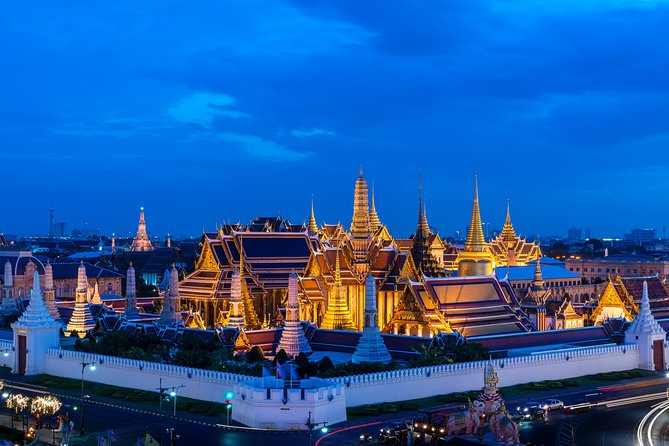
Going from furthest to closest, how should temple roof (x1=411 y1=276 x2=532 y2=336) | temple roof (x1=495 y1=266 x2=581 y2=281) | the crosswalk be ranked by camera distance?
temple roof (x1=495 y1=266 x2=581 y2=281), temple roof (x1=411 y1=276 x2=532 y2=336), the crosswalk

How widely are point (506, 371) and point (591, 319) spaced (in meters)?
20.6

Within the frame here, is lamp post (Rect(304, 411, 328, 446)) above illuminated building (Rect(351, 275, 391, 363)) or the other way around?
the other way around

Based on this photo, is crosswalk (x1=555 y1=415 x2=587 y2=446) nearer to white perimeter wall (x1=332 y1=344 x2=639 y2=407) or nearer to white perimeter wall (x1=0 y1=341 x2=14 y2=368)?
white perimeter wall (x1=332 y1=344 x2=639 y2=407)

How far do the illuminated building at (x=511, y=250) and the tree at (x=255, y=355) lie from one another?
56.5 m

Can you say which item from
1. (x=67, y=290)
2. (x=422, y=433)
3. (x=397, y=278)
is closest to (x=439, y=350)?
(x=422, y=433)

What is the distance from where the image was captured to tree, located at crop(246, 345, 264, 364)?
150 ft

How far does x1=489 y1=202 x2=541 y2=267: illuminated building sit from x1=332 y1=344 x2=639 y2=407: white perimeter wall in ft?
172

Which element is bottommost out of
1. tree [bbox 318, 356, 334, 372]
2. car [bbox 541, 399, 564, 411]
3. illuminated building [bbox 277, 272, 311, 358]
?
car [bbox 541, 399, 564, 411]

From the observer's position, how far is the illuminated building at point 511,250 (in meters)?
101

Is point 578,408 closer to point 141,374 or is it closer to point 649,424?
point 649,424

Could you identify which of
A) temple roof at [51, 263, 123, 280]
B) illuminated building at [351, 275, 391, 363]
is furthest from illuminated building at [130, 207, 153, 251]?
illuminated building at [351, 275, 391, 363]

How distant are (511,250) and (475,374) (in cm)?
6193

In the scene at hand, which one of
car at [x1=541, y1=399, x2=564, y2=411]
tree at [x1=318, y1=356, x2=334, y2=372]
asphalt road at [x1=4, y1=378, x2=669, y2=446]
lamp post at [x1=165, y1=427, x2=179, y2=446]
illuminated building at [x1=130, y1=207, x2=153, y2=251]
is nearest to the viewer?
lamp post at [x1=165, y1=427, x2=179, y2=446]

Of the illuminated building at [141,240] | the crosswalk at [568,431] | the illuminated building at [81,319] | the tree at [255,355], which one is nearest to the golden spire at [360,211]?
the illuminated building at [81,319]
